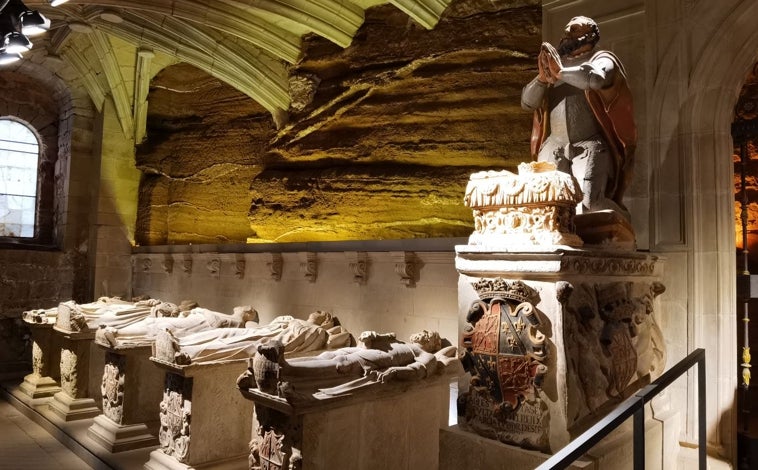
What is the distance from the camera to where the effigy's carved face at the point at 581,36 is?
2.99 metres

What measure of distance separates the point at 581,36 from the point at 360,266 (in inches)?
104

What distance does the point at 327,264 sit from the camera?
17.3ft

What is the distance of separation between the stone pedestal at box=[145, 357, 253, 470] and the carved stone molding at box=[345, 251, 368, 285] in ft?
4.55

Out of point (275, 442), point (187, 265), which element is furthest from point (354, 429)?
point (187, 265)

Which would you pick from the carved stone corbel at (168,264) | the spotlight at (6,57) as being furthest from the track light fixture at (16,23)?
the carved stone corbel at (168,264)

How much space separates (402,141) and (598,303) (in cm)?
421

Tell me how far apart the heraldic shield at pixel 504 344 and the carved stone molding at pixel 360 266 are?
2331 mm

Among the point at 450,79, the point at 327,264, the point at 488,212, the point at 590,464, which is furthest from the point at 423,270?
the point at 450,79

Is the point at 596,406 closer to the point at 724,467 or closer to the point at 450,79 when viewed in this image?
the point at 724,467

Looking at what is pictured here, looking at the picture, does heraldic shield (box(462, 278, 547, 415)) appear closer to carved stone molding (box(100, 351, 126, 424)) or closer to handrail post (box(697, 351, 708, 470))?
handrail post (box(697, 351, 708, 470))

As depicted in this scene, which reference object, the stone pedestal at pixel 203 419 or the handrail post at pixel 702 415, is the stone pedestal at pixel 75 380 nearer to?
the stone pedestal at pixel 203 419

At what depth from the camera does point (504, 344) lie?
2.44 meters

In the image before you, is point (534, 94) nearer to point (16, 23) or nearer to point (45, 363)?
point (16, 23)

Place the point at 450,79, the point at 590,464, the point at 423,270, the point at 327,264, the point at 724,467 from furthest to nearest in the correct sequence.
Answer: the point at 450,79
the point at 327,264
the point at 423,270
the point at 724,467
the point at 590,464
